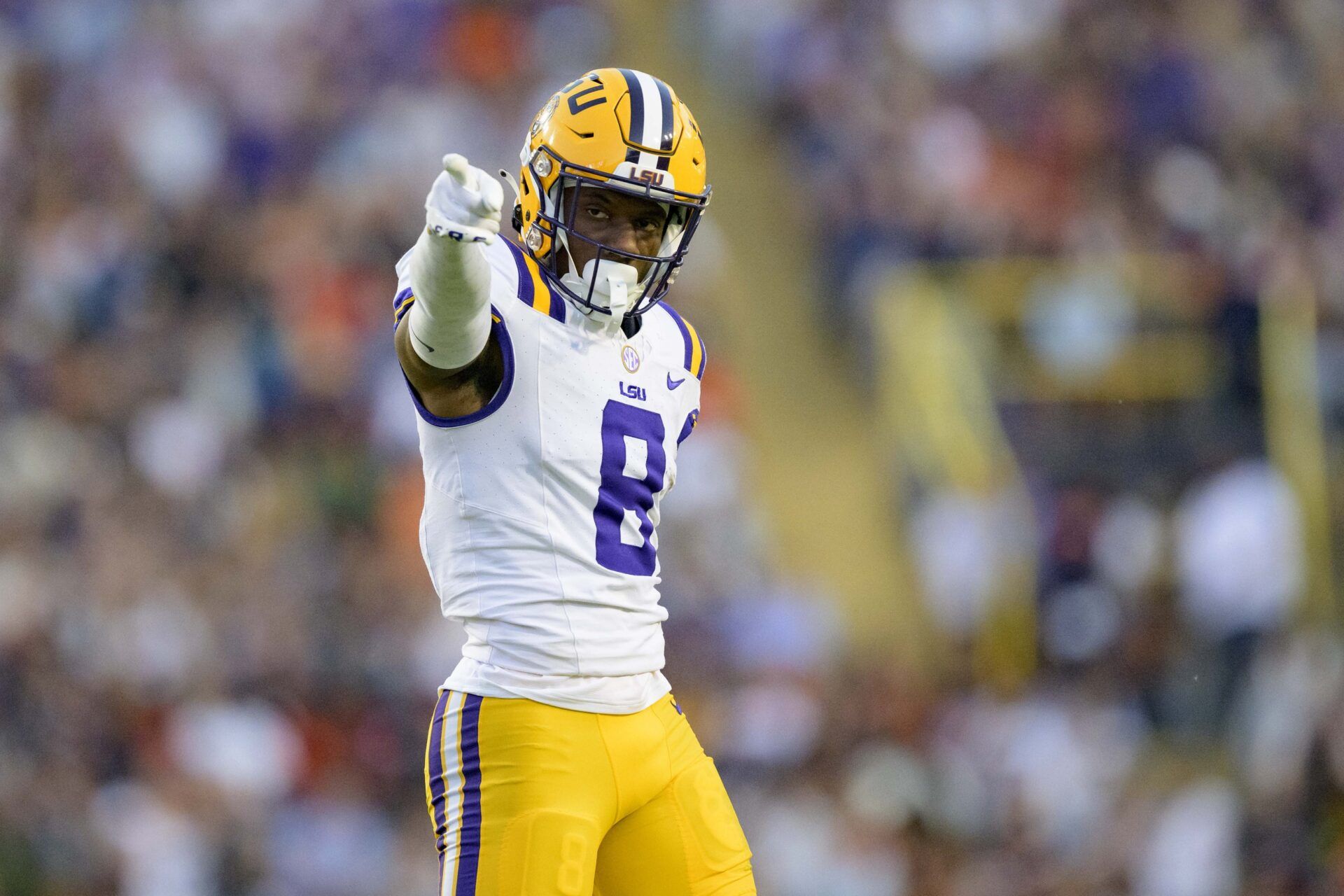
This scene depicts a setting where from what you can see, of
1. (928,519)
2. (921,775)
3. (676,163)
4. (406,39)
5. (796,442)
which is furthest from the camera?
(406,39)

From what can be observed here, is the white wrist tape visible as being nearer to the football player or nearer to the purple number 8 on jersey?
the football player

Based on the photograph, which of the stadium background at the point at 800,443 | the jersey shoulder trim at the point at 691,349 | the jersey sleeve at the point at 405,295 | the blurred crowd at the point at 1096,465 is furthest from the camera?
the stadium background at the point at 800,443

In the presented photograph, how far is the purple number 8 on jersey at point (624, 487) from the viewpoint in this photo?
12.2 feet

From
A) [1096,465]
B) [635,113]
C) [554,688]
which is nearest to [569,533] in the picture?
[554,688]

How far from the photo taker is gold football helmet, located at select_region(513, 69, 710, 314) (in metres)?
3.73

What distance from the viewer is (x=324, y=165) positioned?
10.4 meters

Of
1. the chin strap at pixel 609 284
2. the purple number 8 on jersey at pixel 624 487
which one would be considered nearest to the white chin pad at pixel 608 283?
the chin strap at pixel 609 284

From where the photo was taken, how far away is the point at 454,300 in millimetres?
3273

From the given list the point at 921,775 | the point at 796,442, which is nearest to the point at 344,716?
the point at 921,775

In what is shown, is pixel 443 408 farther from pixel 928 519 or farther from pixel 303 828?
pixel 928 519

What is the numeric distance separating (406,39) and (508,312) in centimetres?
801

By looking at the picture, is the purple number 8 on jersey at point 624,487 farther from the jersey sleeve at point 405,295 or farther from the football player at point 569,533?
the jersey sleeve at point 405,295

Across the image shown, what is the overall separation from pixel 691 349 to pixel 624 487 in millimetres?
490

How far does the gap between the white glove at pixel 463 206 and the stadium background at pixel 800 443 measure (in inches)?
184
